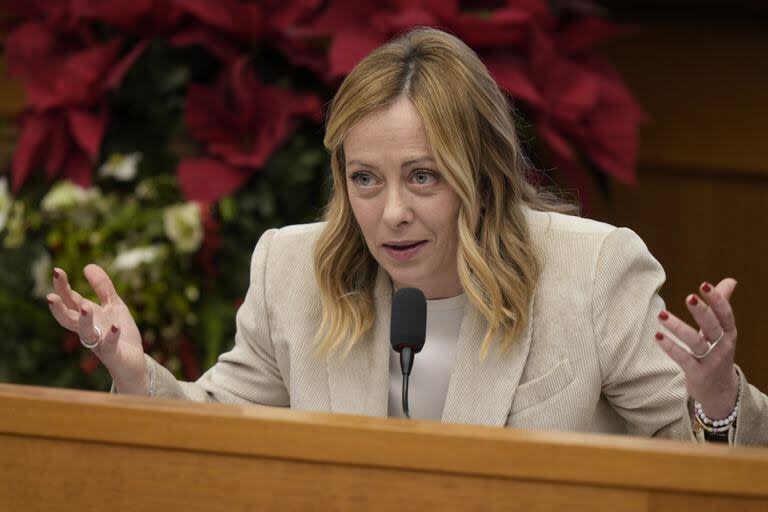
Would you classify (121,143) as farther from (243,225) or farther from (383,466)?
(383,466)

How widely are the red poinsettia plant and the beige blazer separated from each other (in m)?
0.85

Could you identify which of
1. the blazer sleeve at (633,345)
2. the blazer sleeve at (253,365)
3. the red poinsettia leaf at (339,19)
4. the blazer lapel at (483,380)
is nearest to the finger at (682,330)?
the blazer sleeve at (633,345)

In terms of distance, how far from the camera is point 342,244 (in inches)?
80.0

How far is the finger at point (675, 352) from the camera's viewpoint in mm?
1544

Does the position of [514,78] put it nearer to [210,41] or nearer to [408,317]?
[210,41]

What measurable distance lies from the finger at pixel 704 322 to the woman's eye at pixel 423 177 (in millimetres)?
465

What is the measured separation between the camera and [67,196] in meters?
2.88

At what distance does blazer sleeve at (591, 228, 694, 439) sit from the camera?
1.84m

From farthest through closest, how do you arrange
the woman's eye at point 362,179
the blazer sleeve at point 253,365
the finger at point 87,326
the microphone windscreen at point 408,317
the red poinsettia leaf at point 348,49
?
the red poinsettia leaf at point 348,49, the blazer sleeve at point 253,365, the woman's eye at point 362,179, the finger at point 87,326, the microphone windscreen at point 408,317

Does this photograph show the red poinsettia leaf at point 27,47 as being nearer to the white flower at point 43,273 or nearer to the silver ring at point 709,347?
the white flower at point 43,273

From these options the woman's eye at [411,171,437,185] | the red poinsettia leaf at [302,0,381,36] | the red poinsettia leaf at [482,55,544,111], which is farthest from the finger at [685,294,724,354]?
the red poinsettia leaf at [302,0,381,36]

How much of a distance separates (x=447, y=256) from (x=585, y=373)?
29 cm

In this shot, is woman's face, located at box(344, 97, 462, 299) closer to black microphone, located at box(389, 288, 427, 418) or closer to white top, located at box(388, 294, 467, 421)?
white top, located at box(388, 294, 467, 421)

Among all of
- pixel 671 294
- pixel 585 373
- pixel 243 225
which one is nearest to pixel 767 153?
pixel 671 294
